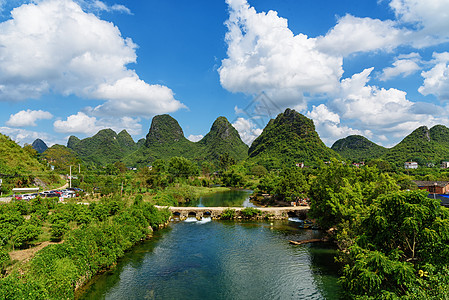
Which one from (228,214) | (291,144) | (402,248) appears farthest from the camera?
(291,144)

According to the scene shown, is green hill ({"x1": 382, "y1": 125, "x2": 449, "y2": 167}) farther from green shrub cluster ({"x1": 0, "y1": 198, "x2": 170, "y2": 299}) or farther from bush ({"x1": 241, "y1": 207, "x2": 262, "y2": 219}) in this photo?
green shrub cluster ({"x1": 0, "y1": 198, "x2": 170, "y2": 299})

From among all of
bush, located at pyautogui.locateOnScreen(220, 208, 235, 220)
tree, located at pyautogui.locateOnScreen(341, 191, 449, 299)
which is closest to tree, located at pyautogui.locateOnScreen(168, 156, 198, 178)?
bush, located at pyautogui.locateOnScreen(220, 208, 235, 220)

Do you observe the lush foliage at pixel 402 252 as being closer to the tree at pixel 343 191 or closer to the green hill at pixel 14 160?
the tree at pixel 343 191

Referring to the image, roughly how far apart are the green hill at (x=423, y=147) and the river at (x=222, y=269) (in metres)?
114

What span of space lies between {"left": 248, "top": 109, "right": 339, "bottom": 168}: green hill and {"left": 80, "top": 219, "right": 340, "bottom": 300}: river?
108836 millimetres

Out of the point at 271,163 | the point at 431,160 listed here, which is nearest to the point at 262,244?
the point at 271,163

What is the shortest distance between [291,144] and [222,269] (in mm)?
144933

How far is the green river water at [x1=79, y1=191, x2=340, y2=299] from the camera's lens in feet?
69.7

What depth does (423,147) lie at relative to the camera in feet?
428

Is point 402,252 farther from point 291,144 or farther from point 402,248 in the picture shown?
point 291,144

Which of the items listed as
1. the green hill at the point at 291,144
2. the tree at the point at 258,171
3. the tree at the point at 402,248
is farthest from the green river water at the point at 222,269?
the green hill at the point at 291,144

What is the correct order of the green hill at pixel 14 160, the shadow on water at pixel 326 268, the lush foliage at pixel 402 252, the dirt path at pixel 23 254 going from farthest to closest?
the green hill at pixel 14 160 < the shadow on water at pixel 326 268 < the dirt path at pixel 23 254 < the lush foliage at pixel 402 252

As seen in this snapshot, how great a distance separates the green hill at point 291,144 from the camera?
147 m

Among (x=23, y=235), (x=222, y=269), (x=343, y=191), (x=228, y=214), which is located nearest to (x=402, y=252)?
(x=222, y=269)
